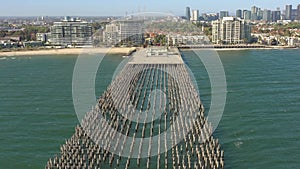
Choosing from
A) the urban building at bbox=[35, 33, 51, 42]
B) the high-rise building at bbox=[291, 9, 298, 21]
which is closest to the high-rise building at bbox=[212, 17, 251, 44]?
the urban building at bbox=[35, 33, 51, 42]

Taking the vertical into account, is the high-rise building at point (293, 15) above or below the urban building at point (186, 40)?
above

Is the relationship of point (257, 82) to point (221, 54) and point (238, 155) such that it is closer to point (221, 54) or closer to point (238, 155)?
point (238, 155)

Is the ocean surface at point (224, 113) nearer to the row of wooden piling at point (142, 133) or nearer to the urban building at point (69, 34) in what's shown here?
the row of wooden piling at point (142, 133)

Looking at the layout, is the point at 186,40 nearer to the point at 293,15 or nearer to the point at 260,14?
the point at 260,14

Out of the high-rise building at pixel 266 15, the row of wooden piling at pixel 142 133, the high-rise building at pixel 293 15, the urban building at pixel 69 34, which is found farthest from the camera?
the high-rise building at pixel 293 15

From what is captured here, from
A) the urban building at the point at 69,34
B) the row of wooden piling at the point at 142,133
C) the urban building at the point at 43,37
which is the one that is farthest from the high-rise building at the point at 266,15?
the row of wooden piling at the point at 142,133

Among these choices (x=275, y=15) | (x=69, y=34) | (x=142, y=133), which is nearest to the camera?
(x=142, y=133)

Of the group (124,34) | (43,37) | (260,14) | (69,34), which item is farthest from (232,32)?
(260,14)
